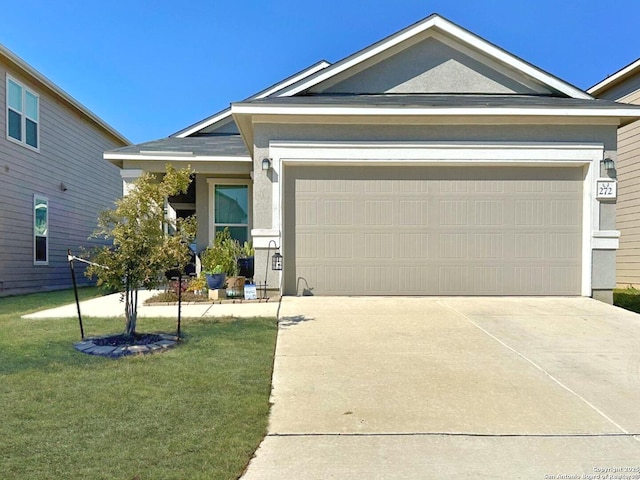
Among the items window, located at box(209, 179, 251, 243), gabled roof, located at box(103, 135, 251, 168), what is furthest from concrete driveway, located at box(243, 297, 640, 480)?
window, located at box(209, 179, 251, 243)

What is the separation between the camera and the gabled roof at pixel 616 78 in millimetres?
12273

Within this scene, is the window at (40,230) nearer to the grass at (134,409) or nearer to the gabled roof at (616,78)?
the grass at (134,409)

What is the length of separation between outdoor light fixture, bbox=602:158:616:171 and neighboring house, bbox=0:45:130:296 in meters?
13.5

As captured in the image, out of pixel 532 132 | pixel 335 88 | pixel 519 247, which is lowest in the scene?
pixel 519 247

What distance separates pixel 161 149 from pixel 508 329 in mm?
8328

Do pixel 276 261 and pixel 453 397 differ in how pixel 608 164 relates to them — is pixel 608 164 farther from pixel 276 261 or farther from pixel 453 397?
pixel 453 397

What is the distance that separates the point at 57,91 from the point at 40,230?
416 centimetres

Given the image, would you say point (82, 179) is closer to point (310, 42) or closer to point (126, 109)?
point (310, 42)

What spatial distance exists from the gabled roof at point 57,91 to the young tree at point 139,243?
8922 mm

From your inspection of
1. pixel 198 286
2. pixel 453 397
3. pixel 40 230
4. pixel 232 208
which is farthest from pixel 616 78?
pixel 40 230

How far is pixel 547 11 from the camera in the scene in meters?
15.2

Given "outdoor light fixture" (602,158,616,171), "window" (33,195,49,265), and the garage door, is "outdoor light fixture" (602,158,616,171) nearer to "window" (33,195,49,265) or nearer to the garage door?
the garage door

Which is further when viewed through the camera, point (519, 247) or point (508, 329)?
point (519, 247)

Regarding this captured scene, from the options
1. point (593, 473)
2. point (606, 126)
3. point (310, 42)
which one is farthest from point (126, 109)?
point (593, 473)
